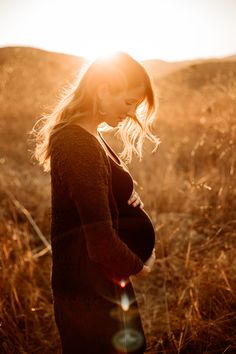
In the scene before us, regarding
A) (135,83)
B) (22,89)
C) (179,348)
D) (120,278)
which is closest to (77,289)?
(120,278)

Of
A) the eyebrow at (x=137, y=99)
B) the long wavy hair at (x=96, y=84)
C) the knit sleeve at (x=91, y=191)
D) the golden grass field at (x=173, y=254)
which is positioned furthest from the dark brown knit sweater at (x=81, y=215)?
the golden grass field at (x=173, y=254)

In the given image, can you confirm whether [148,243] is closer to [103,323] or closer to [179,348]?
[103,323]

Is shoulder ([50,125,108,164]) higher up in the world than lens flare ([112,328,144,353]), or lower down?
higher up

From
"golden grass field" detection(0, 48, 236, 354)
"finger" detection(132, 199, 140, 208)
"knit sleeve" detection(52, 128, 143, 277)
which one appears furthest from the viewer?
"golden grass field" detection(0, 48, 236, 354)

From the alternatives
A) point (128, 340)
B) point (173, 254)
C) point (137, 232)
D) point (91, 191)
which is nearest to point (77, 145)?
point (91, 191)

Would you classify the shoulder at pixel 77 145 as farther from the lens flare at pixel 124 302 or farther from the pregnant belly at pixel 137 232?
the lens flare at pixel 124 302

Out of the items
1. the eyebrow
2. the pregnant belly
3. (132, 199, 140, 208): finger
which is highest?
the eyebrow

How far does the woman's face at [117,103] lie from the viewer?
1.34 meters

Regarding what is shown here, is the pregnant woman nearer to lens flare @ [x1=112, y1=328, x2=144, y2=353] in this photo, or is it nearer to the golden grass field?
lens flare @ [x1=112, y1=328, x2=144, y2=353]

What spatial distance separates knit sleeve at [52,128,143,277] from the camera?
45.7 inches

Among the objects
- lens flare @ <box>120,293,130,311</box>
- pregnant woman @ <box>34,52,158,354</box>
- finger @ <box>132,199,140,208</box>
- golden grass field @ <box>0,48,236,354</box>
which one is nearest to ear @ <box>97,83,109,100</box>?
pregnant woman @ <box>34,52,158,354</box>

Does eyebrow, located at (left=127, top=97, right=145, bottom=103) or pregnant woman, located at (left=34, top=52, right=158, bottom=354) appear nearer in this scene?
pregnant woman, located at (left=34, top=52, right=158, bottom=354)

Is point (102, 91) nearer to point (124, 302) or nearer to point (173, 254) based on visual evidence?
point (124, 302)

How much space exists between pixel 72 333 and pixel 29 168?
408cm
